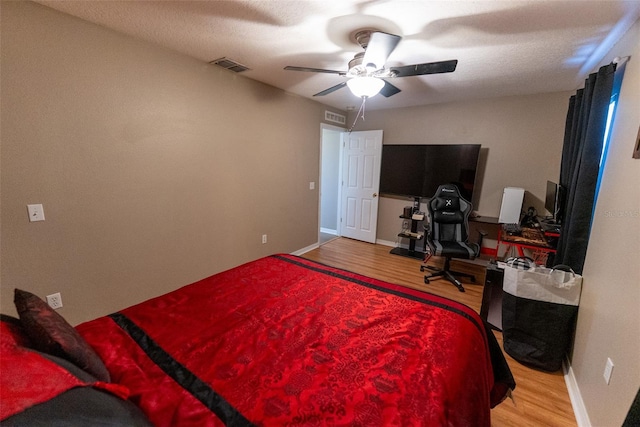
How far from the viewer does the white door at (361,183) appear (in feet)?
14.9

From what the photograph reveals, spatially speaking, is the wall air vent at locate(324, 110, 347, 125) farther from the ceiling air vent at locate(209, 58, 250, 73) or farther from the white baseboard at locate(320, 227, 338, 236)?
the white baseboard at locate(320, 227, 338, 236)

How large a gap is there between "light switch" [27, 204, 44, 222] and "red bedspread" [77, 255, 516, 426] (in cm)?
105

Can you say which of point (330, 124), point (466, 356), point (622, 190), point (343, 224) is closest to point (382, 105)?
point (330, 124)

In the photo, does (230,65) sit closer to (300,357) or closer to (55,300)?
(55,300)

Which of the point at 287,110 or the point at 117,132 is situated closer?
the point at 117,132

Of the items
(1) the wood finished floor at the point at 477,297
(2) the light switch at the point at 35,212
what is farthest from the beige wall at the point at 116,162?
(1) the wood finished floor at the point at 477,297

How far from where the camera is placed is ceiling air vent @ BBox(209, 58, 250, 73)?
2.49 m

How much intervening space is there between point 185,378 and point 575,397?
7.67 feet

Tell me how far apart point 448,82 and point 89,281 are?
3954 mm

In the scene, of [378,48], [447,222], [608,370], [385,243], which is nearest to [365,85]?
[378,48]

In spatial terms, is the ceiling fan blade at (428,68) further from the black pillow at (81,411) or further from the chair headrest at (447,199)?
the black pillow at (81,411)

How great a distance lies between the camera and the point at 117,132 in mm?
2092

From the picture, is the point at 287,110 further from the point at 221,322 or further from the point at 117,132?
the point at 221,322

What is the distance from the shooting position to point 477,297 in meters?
2.97
